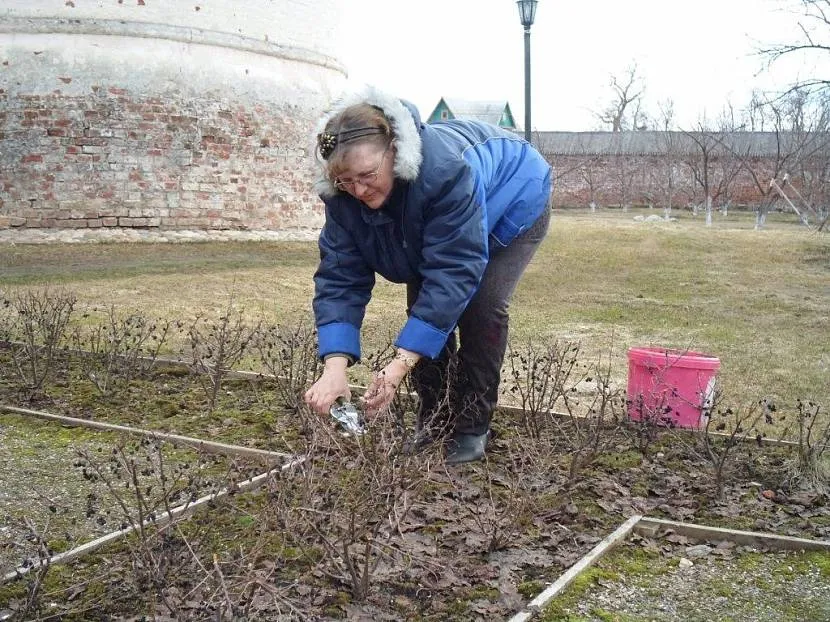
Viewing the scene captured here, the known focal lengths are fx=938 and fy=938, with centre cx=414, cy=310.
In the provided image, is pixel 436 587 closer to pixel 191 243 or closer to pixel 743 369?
pixel 743 369

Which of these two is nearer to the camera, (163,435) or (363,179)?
(363,179)

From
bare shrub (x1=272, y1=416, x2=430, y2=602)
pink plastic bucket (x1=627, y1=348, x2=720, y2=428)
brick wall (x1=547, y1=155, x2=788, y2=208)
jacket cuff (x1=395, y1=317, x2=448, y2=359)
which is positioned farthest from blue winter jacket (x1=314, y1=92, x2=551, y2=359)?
brick wall (x1=547, y1=155, x2=788, y2=208)

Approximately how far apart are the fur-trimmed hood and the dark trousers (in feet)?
2.61

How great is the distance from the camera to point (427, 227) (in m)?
3.23

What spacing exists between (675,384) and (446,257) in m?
1.92

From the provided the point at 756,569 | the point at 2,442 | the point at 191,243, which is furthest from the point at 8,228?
the point at 756,569

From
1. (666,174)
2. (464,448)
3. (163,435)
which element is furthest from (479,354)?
(666,174)

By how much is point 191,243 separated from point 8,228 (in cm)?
285

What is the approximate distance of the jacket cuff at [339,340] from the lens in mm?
3309

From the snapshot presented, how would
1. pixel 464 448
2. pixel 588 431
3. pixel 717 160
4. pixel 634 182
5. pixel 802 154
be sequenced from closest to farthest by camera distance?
pixel 464 448, pixel 588 431, pixel 802 154, pixel 717 160, pixel 634 182

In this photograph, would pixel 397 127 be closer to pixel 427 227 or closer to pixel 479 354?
pixel 427 227

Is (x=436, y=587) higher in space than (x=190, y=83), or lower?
lower

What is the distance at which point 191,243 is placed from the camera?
1584 centimetres

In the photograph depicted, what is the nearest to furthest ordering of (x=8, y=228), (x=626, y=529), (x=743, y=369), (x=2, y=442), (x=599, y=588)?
(x=599, y=588), (x=626, y=529), (x=2, y=442), (x=743, y=369), (x=8, y=228)
